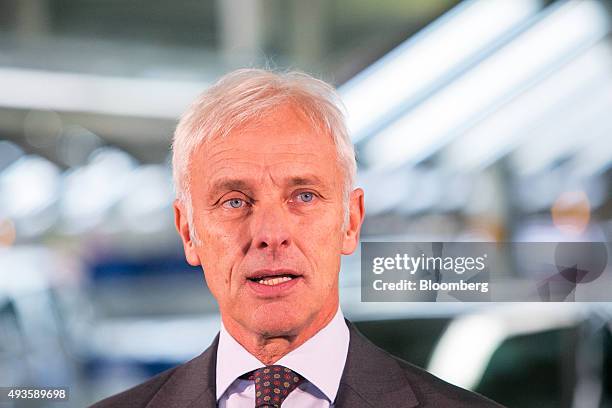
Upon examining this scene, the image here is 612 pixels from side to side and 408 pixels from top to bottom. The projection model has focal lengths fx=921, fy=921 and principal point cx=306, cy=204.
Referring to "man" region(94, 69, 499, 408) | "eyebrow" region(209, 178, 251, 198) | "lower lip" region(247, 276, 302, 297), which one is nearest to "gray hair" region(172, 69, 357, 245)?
"man" region(94, 69, 499, 408)

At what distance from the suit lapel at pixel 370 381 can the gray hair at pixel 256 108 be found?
0.31 m

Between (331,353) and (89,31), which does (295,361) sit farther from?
(89,31)

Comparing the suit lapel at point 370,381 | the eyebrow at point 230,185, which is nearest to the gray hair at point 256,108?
the eyebrow at point 230,185

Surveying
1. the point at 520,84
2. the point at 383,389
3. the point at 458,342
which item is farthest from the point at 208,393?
the point at 520,84

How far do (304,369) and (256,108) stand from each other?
23.1 inches

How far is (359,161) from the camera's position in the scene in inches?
112

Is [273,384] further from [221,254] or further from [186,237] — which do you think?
[186,237]

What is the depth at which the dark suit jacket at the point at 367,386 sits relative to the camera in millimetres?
2039

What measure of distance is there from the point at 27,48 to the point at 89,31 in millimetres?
208

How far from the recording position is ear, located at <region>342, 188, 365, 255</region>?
2.12m

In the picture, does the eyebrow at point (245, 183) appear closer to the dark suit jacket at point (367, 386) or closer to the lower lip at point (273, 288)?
the lower lip at point (273, 288)

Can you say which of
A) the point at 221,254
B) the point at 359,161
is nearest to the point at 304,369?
the point at 221,254

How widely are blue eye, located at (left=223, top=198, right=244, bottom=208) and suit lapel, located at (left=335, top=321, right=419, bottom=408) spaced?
40 centimetres

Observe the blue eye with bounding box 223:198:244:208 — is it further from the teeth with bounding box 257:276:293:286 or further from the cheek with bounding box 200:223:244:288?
the teeth with bounding box 257:276:293:286
